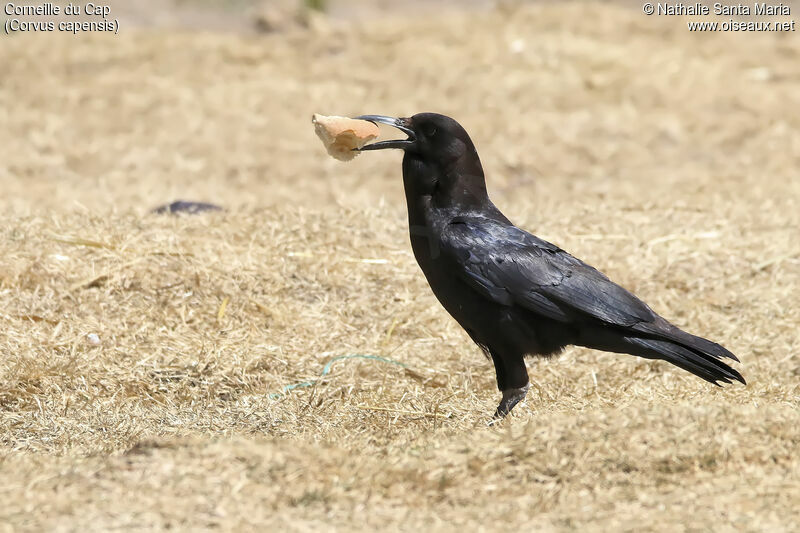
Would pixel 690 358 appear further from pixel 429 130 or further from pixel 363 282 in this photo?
pixel 363 282

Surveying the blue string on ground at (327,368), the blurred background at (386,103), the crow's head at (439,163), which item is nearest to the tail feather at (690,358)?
the crow's head at (439,163)

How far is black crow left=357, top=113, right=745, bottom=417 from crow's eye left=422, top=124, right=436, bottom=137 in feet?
0.19

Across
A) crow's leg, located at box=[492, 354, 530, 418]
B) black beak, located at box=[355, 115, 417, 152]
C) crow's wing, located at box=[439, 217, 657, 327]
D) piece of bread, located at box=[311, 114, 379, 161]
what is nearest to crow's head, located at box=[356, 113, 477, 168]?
black beak, located at box=[355, 115, 417, 152]

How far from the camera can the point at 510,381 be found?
4.90 m

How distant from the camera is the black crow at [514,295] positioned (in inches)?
188

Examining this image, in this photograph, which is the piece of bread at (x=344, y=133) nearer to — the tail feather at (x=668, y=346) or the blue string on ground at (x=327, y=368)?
the blue string on ground at (x=327, y=368)

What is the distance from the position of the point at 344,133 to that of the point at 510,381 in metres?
1.44

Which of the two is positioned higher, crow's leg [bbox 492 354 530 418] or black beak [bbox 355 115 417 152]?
black beak [bbox 355 115 417 152]

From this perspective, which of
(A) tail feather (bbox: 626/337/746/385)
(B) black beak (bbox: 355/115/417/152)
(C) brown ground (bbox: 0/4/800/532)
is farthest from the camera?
(B) black beak (bbox: 355/115/417/152)

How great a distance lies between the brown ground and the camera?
3.78 meters

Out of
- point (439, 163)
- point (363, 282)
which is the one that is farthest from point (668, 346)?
point (363, 282)

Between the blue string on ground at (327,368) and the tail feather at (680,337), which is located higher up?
the tail feather at (680,337)

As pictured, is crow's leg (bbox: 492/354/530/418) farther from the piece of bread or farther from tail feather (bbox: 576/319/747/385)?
the piece of bread

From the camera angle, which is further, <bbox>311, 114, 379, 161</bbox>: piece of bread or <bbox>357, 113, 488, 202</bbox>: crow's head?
<bbox>311, 114, 379, 161</bbox>: piece of bread
